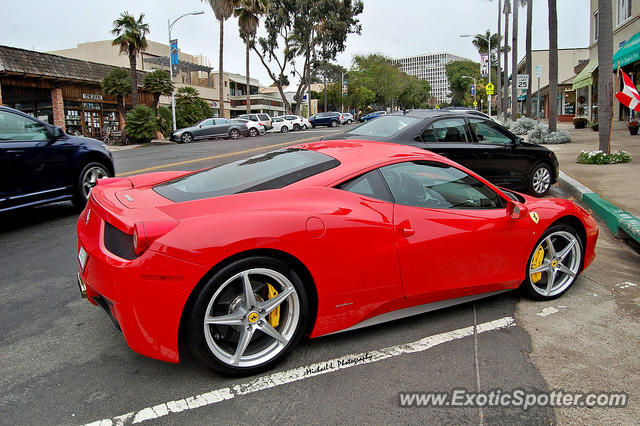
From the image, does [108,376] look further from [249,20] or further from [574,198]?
[249,20]

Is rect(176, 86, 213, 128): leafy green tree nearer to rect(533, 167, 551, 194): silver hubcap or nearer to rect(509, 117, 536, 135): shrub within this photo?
rect(509, 117, 536, 135): shrub

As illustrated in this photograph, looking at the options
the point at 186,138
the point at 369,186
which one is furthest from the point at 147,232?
the point at 186,138

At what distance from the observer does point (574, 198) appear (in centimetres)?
904

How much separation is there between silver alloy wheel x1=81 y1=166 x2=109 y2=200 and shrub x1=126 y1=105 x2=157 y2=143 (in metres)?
22.7

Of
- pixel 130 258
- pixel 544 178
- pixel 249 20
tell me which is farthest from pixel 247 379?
pixel 249 20

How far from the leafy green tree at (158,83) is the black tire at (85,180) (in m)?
24.4

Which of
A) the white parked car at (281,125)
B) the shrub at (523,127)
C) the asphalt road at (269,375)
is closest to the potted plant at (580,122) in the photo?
the shrub at (523,127)

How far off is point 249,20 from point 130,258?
4888 cm

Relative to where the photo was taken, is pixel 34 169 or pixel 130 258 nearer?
pixel 130 258

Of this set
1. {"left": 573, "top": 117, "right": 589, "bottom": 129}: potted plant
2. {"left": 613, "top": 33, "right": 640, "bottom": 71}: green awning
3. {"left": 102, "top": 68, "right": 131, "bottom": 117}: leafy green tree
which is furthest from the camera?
{"left": 102, "top": 68, "right": 131, "bottom": 117}: leafy green tree

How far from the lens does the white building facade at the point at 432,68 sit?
186 meters

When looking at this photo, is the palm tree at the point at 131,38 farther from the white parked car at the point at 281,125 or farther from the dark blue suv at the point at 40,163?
the dark blue suv at the point at 40,163

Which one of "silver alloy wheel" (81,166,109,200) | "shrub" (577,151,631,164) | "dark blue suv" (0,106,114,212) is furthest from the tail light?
"shrub" (577,151,631,164)

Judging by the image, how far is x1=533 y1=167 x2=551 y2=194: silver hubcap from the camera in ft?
28.8
